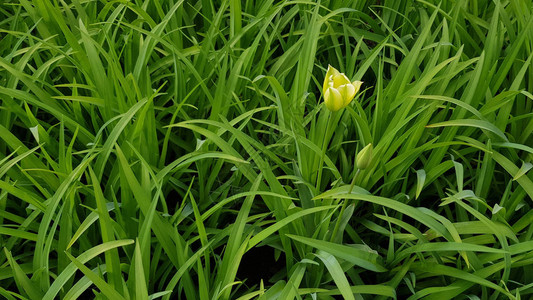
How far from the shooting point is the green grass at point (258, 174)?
1.04 m

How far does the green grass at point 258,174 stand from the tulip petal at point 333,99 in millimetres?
75

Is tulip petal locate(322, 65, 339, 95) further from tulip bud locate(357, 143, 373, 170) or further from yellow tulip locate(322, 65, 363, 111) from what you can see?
tulip bud locate(357, 143, 373, 170)

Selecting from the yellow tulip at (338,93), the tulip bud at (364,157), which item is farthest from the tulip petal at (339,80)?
the tulip bud at (364,157)

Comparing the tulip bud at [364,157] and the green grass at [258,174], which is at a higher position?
the tulip bud at [364,157]

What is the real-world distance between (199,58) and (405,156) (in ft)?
1.85

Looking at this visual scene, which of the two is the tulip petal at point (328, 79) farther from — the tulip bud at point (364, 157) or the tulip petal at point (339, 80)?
the tulip bud at point (364, 157)

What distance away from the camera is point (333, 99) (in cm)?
90

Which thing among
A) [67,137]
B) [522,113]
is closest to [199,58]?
[67,137]

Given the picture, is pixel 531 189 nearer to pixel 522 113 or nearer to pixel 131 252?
pixel 522 113

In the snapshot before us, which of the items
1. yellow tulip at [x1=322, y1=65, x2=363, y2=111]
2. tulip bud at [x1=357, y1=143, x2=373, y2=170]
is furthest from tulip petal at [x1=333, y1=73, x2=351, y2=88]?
tulip bud at [x1=357, y1=143, x2=373, y2=170]

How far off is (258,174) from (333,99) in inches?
14.1

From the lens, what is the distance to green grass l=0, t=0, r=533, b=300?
3.40 feet

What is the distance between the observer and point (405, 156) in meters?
1.18

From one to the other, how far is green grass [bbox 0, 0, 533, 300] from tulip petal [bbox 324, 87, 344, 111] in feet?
0.25
